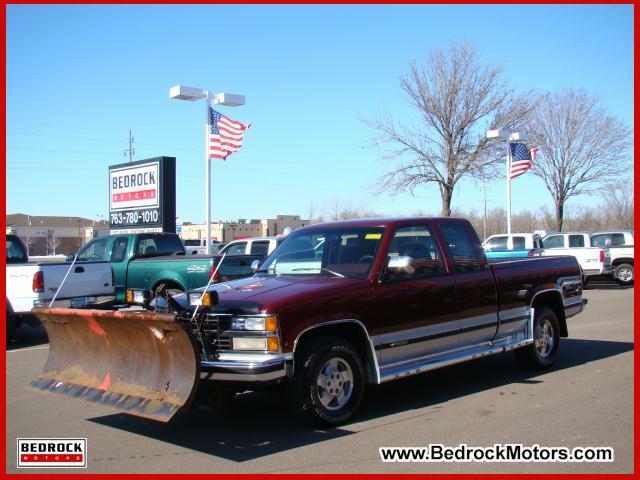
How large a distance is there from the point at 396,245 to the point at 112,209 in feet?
55.4

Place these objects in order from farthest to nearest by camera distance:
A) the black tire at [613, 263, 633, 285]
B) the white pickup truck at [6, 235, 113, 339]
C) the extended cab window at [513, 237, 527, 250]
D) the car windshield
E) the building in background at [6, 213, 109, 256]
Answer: the building in background at [6, 213, 109, 256]
the black tire at [613, 263, 633, 285]
the extended cab window at [513, 237, 527, 250]
the white pickup truck at [6, 235, 113, 339]
the car windshield

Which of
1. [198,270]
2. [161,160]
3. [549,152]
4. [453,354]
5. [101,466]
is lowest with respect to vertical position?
[101,466]

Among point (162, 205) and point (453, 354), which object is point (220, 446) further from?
point (162, 205)

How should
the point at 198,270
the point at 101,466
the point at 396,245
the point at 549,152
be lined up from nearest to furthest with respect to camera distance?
the point at 101,466 → the point at 396,245 → the point at 198,270 → the point at 549,152

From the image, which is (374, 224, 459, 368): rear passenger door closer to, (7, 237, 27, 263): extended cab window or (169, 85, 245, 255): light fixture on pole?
(7, 237, 27, 263): extended cab window

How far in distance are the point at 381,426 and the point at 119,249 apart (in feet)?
33.6

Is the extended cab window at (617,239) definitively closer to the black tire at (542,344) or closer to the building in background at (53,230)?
the black tire at (542,344)

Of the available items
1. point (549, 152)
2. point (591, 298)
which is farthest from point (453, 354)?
point (549, 152)

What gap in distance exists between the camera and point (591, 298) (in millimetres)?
19422

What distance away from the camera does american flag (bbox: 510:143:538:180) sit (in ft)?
90.3

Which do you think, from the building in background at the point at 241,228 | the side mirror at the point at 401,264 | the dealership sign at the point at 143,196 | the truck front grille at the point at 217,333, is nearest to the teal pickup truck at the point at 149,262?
Result: the dealership sign at the point at 143,196

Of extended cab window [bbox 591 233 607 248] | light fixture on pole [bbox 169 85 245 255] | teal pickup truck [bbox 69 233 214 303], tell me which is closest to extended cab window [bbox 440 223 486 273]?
teal pickup truck [bbox 69 233 214 303]

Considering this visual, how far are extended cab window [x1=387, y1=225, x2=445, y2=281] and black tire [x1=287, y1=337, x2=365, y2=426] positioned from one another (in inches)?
44.1

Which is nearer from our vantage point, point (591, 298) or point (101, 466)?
point (101, 466)
